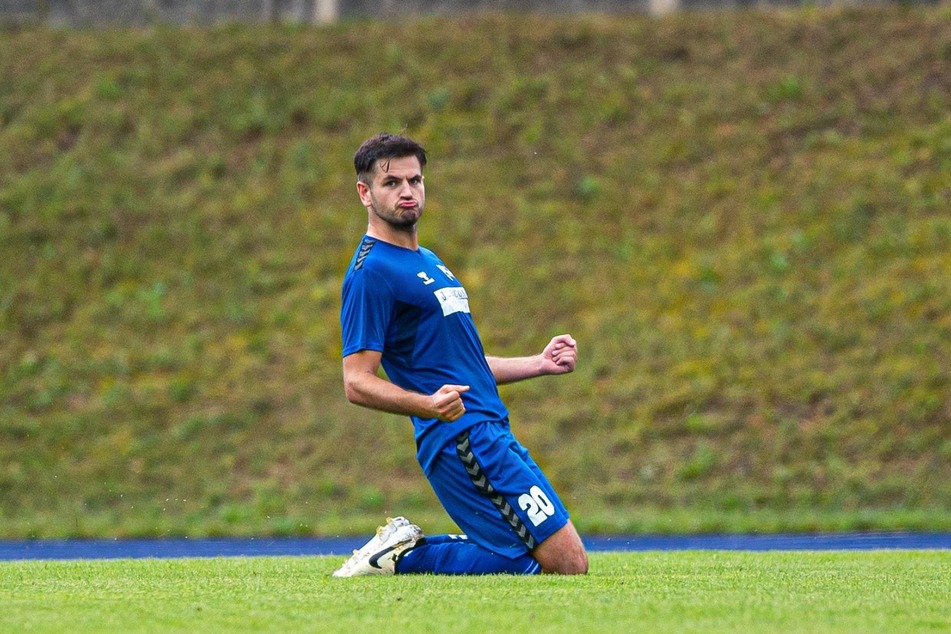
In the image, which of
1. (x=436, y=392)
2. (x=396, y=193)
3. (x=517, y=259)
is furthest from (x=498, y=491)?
(x=517, y=259)

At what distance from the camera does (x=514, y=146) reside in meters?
20.2

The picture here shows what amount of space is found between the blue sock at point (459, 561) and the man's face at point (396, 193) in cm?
172

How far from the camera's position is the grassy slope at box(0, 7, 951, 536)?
15.2 m

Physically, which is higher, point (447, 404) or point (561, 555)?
point (447, 404)

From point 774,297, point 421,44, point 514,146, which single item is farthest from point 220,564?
point 421,44

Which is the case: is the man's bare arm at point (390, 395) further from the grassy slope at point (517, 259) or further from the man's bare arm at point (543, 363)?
the grassy slope at point (517, 259)

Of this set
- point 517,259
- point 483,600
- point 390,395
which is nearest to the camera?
point 483,600

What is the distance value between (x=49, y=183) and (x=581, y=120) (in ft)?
27.2

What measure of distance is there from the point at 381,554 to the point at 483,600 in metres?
1.57

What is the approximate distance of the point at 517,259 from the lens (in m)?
18.4

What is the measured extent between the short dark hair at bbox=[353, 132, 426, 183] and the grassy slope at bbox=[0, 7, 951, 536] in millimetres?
7455

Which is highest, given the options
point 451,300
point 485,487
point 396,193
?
point 396,193

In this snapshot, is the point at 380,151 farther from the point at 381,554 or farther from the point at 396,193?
the point at 381,554

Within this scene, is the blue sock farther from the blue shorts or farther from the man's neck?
the man's neck
